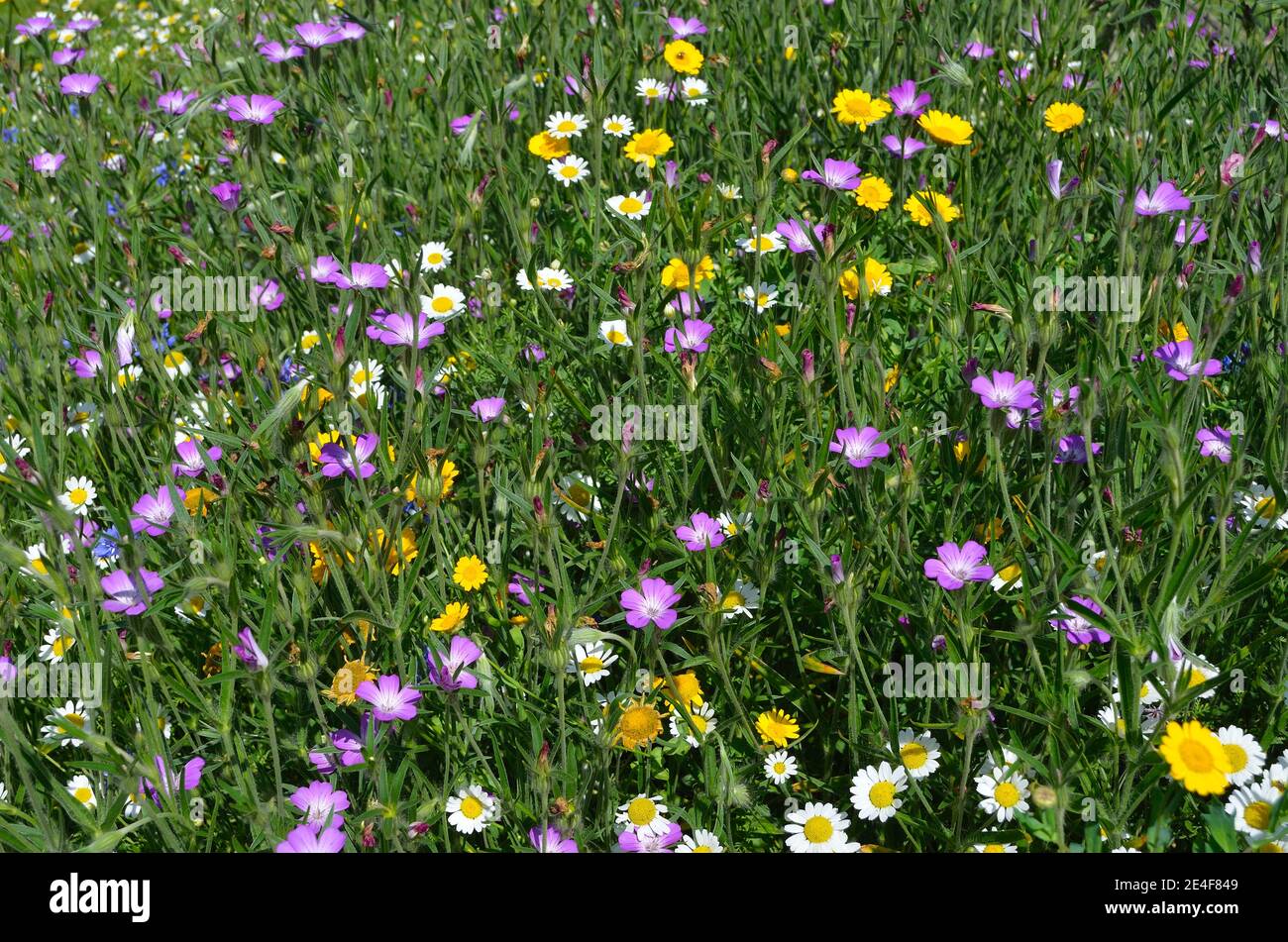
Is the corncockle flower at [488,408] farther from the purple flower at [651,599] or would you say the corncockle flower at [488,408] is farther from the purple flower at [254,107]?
the purple flower at [254,107]

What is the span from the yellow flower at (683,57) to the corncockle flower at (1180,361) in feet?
5.50

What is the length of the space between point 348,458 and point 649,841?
88cm

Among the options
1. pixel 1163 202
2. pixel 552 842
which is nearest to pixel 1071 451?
pixel 1163 202

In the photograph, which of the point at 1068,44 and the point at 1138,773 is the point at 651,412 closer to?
the point at 1138,773

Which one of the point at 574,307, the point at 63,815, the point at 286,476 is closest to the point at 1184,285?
the point at 574,307

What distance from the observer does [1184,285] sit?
218cm

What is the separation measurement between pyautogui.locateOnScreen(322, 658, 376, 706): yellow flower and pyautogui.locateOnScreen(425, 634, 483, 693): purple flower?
116mm

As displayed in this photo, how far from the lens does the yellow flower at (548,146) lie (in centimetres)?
290

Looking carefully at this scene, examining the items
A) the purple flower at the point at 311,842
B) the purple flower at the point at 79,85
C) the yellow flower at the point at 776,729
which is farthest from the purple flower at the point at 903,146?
the purple flower at the point at 79,85

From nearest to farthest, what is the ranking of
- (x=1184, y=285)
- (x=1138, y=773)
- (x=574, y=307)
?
(x=1138, y=773) → (x=1184, y=285) → (x=574, y=307)

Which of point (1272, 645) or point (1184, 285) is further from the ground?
point (1184, 285)

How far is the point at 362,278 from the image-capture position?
212 cm

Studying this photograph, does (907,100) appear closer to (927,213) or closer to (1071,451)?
(927,213)

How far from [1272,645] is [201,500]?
207 centimetres
